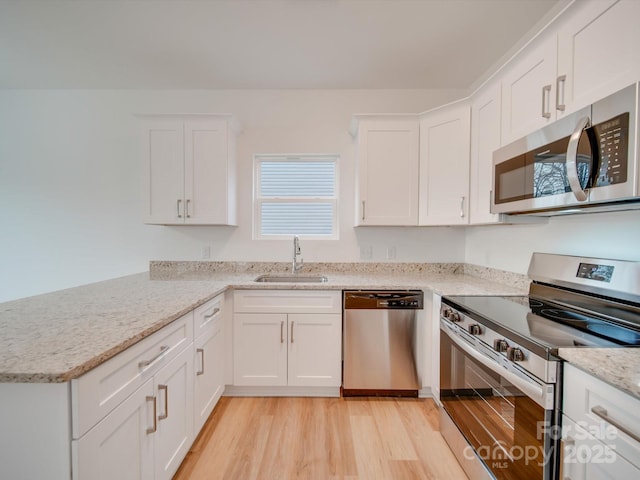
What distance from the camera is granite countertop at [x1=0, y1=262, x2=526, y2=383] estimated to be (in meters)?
0.83

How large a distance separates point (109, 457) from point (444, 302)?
1761 millimetres

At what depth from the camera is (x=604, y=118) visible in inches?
39.9

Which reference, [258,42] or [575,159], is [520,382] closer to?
[575,159]

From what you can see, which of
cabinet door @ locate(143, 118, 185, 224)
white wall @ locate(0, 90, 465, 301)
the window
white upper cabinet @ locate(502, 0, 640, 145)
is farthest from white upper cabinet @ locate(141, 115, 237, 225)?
white upper cabinet @ locate(502, 0, 640, 145)

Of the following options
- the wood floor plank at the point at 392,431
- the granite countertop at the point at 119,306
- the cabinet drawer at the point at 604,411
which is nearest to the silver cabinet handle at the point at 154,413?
the granite countertop at the point at 119,306

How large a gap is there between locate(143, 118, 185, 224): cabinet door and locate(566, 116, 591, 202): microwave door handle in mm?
2596

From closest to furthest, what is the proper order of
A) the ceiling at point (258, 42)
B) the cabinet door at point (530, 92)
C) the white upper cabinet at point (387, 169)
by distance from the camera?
the cabinet door at point (530, 92), the ceiling at point (258, 42), the white upper cabinet at point (387, 169)

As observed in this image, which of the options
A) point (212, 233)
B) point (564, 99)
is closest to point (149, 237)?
point (212, 233)

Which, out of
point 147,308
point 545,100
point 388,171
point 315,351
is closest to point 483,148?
point 545,100

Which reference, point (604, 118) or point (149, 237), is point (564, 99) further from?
point (149, 237)

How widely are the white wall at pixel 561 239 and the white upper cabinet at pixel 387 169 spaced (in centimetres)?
68

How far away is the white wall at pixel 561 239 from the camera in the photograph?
1.30m

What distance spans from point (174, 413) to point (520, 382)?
5.14 feet

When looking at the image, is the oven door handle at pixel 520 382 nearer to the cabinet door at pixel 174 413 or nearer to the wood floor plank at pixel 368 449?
the wood floor plank at pixel 368 449
